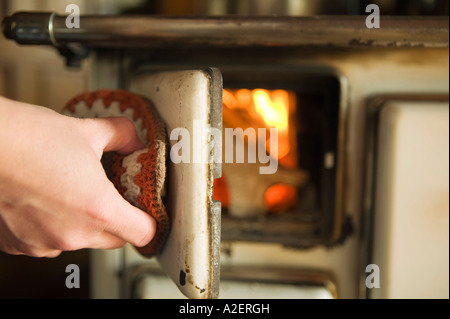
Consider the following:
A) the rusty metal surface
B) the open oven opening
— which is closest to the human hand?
the rusty metal surface

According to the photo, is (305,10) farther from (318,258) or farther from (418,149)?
(318,258)

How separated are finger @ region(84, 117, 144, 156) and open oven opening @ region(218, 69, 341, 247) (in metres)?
0.27

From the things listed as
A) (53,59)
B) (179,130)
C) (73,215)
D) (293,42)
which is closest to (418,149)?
(293,42)

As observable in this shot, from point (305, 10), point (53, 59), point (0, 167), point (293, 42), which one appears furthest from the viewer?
point (53, 59)

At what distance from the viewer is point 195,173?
1.44 feet

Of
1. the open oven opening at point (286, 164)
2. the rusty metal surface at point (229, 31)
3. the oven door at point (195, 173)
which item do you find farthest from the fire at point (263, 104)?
the oven door at point (195, 173)

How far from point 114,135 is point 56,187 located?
102 millimetres

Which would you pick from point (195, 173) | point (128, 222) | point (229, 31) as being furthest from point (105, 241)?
point (229, 31)

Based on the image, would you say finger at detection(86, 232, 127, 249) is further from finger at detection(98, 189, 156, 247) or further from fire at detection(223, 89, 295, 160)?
fire at detection(223, 89, 295, 160)

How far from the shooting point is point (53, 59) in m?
1.65

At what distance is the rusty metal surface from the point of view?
0.57 metres

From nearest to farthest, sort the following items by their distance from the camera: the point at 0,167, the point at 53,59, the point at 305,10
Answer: the point at 0,167
the point at 305,10
the point at 53,59
